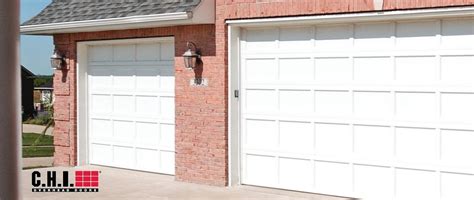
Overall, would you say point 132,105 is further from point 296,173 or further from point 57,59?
point 296,173

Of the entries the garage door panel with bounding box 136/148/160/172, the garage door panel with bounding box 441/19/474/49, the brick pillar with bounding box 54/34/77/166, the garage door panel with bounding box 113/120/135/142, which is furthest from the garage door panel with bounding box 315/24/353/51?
the brick pillar with bounding box 54/34/77/166

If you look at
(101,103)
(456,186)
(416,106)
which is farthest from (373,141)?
(101,103)

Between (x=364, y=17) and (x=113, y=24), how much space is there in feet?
15.9

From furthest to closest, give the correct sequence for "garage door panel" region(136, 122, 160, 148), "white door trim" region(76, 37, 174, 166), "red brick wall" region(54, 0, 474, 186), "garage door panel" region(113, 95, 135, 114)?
"white door trim" region(76, 37, 174, 166) → "garage door panel" region(113, 95, 135, 114) → "garage door panel" region(136, 122, 160, 148) → "red brick wall" region(54, 0, 474, 186)

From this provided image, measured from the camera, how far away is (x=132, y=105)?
13.2m

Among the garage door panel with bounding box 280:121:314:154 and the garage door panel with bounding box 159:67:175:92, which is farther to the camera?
the garage door panel with bounding box 159:67:175:92

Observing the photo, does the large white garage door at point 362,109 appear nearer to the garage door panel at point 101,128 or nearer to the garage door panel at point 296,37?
the garage door panel at point 296,37

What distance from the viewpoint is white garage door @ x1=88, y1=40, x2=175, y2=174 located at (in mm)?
12578

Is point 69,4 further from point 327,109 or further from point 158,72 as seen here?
point 327,109

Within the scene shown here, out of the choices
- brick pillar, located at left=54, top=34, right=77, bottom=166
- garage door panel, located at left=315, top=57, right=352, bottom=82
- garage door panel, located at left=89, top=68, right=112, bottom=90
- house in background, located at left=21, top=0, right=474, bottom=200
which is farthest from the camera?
brick pillar, located at left=54, top=34, right=77, bottom=166

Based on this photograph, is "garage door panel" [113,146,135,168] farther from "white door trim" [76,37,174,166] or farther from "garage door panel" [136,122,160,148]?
"white door trim" [76,37,174,166]

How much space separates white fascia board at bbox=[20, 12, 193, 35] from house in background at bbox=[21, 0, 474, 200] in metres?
0.03

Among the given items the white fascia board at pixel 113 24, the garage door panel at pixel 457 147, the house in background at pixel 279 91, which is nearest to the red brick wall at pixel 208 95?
the house in background at pixel 279 91

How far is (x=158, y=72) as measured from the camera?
12688 millimetres
